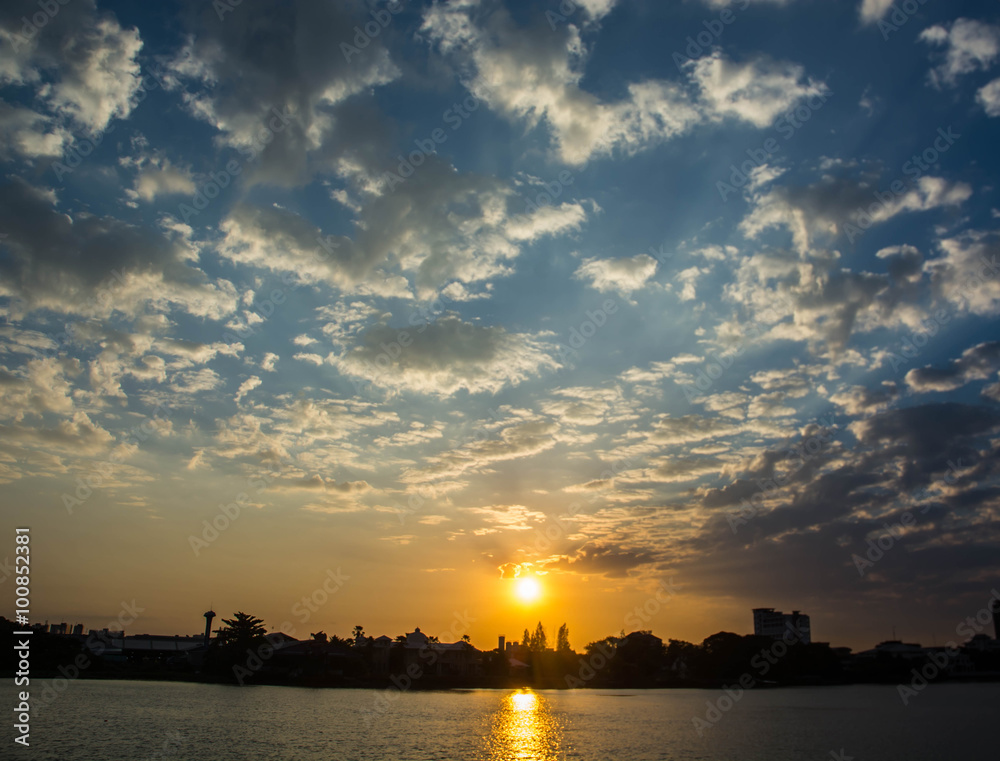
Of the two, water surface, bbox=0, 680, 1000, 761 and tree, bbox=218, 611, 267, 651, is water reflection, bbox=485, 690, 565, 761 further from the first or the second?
tree, bbox=218, 611, 267, 651

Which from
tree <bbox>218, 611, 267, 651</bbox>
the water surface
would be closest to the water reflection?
the water surface

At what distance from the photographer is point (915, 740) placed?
46.1 metres

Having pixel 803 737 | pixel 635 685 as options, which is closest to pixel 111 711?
pixel 803 737

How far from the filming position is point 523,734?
46.8m

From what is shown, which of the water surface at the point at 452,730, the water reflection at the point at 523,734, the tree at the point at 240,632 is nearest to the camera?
the water surface at the point at 452,730

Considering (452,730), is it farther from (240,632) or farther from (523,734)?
(240,632)

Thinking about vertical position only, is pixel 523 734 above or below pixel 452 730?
below

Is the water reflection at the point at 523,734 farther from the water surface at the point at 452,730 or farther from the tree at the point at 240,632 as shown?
the tree at the point at 240,632

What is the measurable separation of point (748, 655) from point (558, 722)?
99.3m

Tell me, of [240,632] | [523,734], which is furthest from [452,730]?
[240,632]

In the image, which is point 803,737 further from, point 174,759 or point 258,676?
point 258,676

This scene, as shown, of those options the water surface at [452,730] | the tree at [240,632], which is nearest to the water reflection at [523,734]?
the water surface at [452,730]

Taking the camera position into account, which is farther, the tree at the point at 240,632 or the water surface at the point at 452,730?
the tree at the point at 240,632

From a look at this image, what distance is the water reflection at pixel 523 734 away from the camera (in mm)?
38156
